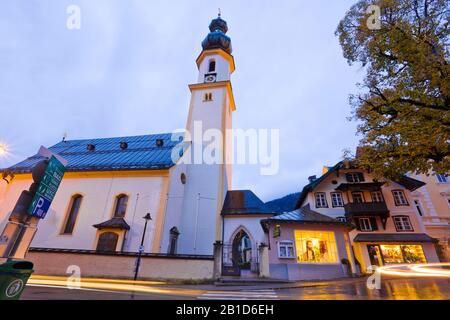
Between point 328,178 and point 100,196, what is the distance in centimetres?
2317

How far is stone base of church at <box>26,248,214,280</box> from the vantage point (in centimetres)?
1207

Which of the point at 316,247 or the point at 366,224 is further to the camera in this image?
the point at 366,224

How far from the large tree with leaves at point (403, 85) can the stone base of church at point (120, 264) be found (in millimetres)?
10669

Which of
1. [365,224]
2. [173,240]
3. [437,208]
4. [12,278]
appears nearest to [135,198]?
[173,240]

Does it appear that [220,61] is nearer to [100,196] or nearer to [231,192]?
[231,192]

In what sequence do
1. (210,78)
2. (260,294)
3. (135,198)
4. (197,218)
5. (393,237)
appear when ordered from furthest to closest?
→ (210,78) < (393,237) < (197,218) < (135,198) < (260,294)

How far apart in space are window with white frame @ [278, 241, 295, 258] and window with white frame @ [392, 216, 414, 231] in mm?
13415

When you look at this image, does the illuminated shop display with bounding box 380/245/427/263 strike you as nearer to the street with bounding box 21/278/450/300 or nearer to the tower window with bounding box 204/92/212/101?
the street with bounding box 21/278/450/300

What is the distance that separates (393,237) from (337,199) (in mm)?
5730

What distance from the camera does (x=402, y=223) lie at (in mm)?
21109

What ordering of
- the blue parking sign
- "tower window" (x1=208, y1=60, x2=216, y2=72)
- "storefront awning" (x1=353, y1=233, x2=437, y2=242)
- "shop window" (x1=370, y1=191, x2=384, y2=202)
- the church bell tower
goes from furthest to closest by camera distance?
"tower window" (x1=208, y1=60, x2=216, y2=72) < "shop window" (x1=370, y1=191, x2=384, y2=202) < "storefront awning" (x1=353, y1=233, x2=437, y2=242) < the church bell tower < the blue parking sign

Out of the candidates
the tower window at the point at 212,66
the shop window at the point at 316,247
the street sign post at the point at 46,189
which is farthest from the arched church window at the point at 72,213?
the tower window at the point at 212,66

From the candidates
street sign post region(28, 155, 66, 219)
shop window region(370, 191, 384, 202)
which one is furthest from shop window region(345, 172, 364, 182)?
street sign post region(28, 155, 66, 219)

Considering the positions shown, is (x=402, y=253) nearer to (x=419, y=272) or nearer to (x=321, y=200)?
(x=419, y=272)
